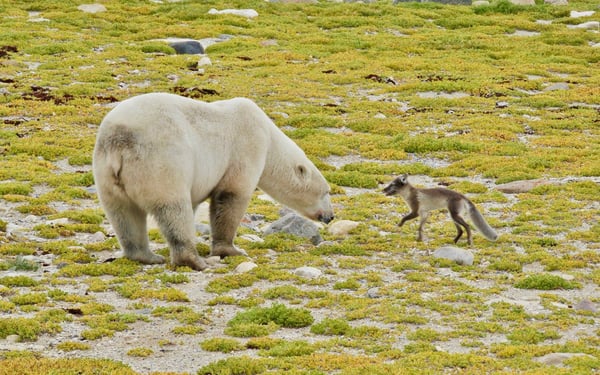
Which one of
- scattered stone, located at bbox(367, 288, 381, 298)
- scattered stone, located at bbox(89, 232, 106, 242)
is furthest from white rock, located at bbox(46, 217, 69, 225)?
scattered stone, located at bbox(367, 288, 381, 298)

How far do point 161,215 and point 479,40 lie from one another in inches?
1369

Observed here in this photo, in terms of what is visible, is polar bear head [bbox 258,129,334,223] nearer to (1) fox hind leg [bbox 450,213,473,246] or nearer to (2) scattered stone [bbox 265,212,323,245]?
(2) scattered stone [bbox 265,212,323,245]

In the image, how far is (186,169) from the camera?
586 inches

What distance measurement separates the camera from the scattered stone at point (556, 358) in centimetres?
1144

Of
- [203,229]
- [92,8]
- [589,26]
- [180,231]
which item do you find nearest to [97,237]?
[203,229]

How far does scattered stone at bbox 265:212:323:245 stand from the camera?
1820 centimetres

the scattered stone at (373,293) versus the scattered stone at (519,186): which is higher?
the scattered stone at (373,293)

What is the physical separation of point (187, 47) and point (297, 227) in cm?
2483

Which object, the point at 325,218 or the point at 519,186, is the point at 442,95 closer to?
the point at 519,186

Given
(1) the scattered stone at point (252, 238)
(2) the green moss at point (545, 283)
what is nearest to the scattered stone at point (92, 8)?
(1) the scattered stone at point (252, 238)

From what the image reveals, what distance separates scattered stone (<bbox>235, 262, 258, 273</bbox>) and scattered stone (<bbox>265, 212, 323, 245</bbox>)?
2433 millimetres

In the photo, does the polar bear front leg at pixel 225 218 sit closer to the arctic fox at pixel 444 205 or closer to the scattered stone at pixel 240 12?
the arctic fox at pixel 444 205

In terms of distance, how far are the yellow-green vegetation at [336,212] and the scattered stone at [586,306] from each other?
99 mm

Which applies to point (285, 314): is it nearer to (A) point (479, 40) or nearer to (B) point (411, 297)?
(B) point (411, 297)
